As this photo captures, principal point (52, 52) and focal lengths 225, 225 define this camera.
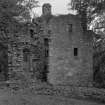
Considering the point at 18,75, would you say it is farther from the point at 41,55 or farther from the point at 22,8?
the point at 22,8

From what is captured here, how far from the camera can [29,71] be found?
18.3 metres

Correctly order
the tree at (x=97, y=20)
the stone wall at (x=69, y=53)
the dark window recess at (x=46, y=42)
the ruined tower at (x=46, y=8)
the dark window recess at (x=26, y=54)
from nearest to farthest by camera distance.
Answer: the tree at (x=97, y=20)
the dark window recess at (x=26, y=54)
the stone wall at (x=69, y=53)
the dark window recess at (x=46, y=42)
the ruined tower at (x=46, y=8)

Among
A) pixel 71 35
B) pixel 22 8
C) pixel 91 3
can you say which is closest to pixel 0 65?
pixel 22 8

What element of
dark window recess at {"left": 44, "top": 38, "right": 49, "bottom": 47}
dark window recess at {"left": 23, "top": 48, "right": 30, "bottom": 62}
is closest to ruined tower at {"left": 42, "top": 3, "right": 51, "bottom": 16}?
dark window recess at {"left": 44, "top": 38, "right": 49, "bottom": 47}

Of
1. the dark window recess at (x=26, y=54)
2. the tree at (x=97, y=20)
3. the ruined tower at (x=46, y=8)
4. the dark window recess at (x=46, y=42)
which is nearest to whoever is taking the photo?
the tree at (x=97, y=20)

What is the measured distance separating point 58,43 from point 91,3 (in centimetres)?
712

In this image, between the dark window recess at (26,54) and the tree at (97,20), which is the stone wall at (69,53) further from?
the dark window recess at (26,54)

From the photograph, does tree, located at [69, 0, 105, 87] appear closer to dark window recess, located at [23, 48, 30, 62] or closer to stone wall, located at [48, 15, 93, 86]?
stone wall, located at [48, 15, 93, 86]

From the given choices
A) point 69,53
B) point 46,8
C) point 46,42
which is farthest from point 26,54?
point 46,8

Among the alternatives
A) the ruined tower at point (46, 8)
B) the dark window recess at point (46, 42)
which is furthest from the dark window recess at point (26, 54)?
the ruined tower at point (46, 8)

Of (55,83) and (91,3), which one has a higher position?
(91,3)

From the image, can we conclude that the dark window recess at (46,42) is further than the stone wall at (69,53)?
Yes

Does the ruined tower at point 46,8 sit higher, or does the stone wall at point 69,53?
the ruined tower at point 46,8

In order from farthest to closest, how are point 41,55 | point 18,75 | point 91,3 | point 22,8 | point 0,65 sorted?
1. point 0,65
2. point 22,8
3. point 41,55
4. point 18,75
5. point 91,3
